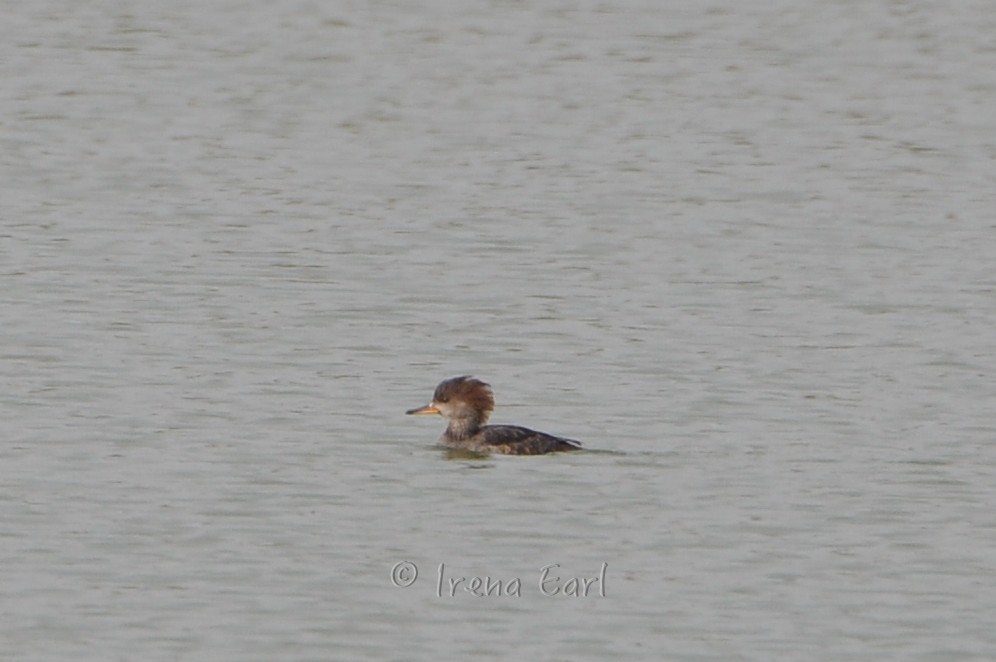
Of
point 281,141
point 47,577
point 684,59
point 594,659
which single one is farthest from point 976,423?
point 684,59

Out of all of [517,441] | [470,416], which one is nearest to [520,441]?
[517,441]

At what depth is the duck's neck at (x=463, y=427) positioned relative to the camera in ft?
53.5

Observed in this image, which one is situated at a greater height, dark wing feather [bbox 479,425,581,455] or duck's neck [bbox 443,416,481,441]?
dark wing feather [bbox 479,425,581,455]

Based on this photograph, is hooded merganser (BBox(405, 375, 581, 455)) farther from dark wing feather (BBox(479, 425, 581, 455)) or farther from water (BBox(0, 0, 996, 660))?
water (BBox(0, 0, 996, 660))

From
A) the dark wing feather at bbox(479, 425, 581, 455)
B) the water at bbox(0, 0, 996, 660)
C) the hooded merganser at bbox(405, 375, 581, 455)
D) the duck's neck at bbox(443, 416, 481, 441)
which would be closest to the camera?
the water at bbox(0, 0, 996, 660)

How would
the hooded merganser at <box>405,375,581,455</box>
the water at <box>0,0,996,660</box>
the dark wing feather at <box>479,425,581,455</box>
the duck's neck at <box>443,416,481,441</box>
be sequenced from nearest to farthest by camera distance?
the water at <box>0,0,996,660</box> → the dark wing feather at <box>479,425,581,455</box> → the hooded merganser at <box>405,375,581,455</box> → the duck's neck at <box>443,416,481,441</box>

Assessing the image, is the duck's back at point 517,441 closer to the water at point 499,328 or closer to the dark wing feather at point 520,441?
the dark wing feather at point 520,441

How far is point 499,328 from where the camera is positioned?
19516 millimetres

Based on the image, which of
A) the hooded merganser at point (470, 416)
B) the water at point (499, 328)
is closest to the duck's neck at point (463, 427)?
the hooded merganser at point (470, 416)

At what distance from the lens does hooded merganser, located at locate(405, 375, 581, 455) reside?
16.0m

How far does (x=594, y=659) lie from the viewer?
464 inches

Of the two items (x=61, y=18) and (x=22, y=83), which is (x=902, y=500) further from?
(x=61, y=18)

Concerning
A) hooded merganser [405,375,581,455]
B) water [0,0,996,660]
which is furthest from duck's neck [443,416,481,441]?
water [0,0,996,660]

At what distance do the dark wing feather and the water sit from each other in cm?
16
